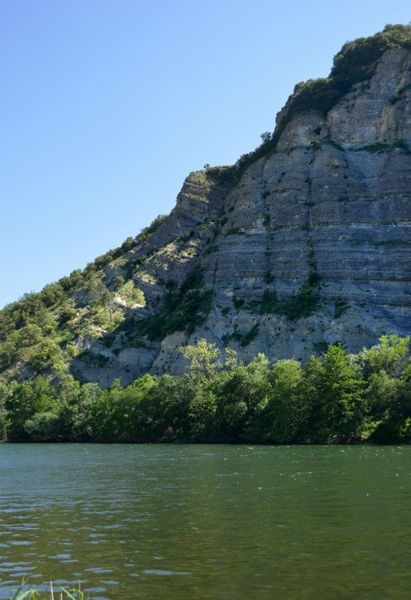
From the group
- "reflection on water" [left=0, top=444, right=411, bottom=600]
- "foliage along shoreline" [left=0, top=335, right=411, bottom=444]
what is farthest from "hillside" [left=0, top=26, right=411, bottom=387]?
"reflection on water" [left=0, top=444, right=411, bottom=600]

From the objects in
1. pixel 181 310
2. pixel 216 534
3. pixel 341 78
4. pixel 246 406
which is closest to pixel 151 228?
pixel 181 310

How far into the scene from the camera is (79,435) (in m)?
79.2

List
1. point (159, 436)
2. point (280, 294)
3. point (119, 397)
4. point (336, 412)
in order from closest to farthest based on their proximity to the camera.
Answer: point (336, 412), point (159, 436), point (119, 397), point (280, 294)

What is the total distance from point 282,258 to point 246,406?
3787 centimetres

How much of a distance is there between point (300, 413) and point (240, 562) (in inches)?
1876

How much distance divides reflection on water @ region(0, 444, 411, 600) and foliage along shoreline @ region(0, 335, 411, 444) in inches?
970

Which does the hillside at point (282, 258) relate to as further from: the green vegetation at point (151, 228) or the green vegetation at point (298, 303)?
the green vegetation at point (151, 228)

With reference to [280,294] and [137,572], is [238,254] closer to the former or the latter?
[280,294]

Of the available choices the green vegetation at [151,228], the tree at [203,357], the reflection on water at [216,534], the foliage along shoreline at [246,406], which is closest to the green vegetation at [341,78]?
the green vegetation at [151,228]

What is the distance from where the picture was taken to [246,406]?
63.5 meters

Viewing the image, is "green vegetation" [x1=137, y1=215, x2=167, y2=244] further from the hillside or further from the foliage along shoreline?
the foliage along shoreline

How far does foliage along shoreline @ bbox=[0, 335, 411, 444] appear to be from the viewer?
55.2 m

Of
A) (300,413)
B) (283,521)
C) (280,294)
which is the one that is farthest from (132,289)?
(283,521)

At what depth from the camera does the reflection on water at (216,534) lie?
36.2ft
